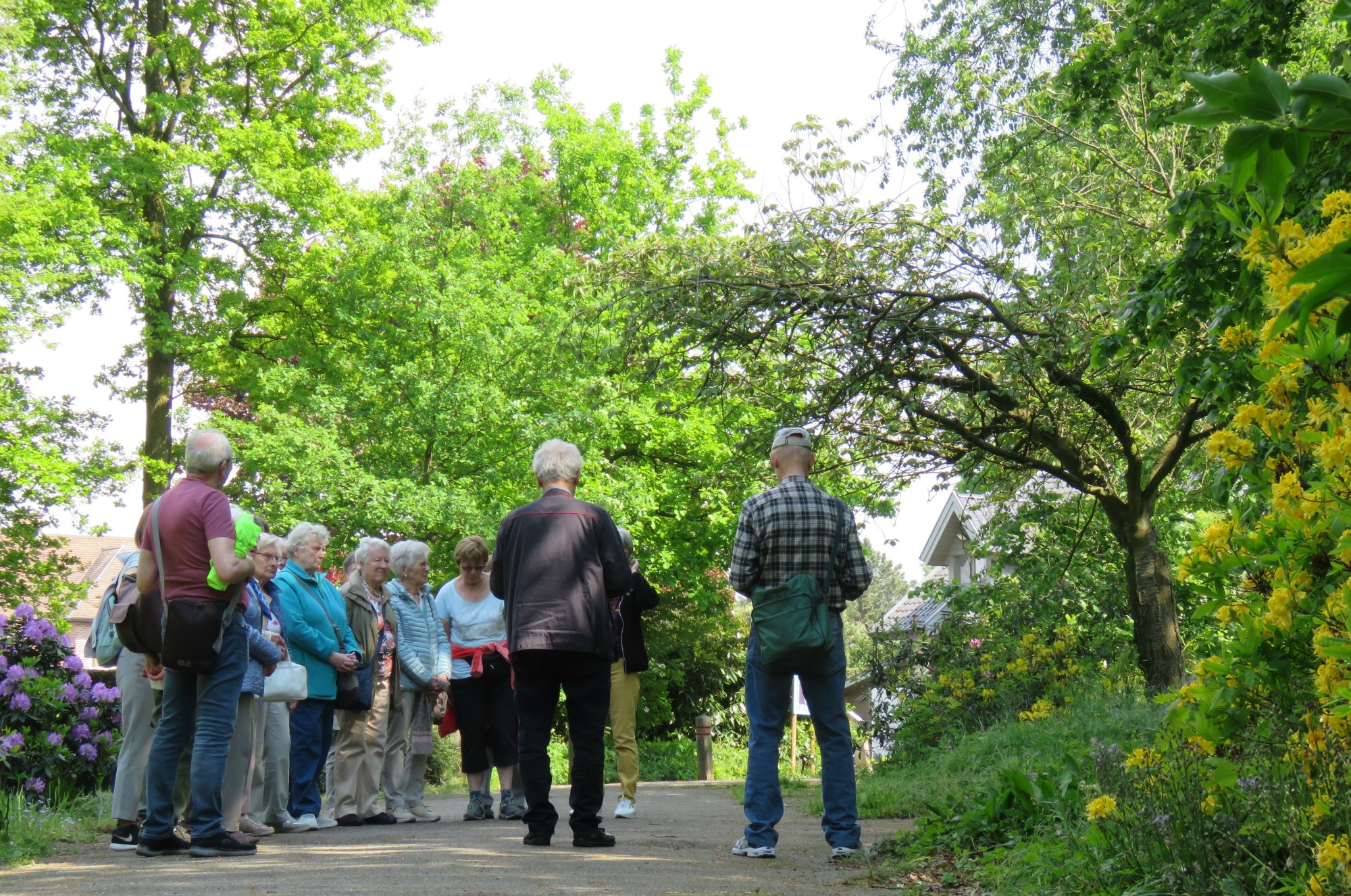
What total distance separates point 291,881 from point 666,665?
22.8m

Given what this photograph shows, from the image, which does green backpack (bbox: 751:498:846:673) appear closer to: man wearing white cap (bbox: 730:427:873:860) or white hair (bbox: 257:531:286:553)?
man wearing white cap (bbox: 730:427:873:860)

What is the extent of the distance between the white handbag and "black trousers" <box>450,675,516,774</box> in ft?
5.47

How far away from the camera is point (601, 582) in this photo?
657 cm

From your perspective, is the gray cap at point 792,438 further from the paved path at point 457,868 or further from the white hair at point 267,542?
the white hair at point 267,542

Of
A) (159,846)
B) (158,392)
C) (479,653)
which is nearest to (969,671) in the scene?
(479,653)

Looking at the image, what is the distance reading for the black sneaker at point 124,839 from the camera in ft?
21.4

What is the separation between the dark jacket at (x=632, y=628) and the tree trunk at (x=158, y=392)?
14.6 meters

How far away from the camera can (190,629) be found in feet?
19.4

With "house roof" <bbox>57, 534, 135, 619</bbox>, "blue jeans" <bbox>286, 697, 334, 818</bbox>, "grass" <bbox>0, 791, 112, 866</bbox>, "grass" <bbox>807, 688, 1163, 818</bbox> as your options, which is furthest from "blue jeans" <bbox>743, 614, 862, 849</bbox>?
"house roof" <bbox>57, 534, 135, 619</bbox>

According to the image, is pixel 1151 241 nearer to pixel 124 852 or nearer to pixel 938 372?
pixel 938 372

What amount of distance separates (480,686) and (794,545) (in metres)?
3.52

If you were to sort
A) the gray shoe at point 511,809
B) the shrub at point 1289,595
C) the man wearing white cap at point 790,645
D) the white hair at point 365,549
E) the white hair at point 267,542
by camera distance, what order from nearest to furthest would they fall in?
1. the shrub at point 1289,595
2. the man wearing white cap at point 790,645
3. the white hair at point 267,542
4. the white hair at point 365,549
5. the gray shoe at point 511,809

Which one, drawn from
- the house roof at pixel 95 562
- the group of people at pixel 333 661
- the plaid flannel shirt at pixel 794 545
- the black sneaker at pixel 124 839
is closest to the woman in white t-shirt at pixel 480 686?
the group of people at pixel 333 661

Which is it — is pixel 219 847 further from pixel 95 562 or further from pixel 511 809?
pixel 95 562
